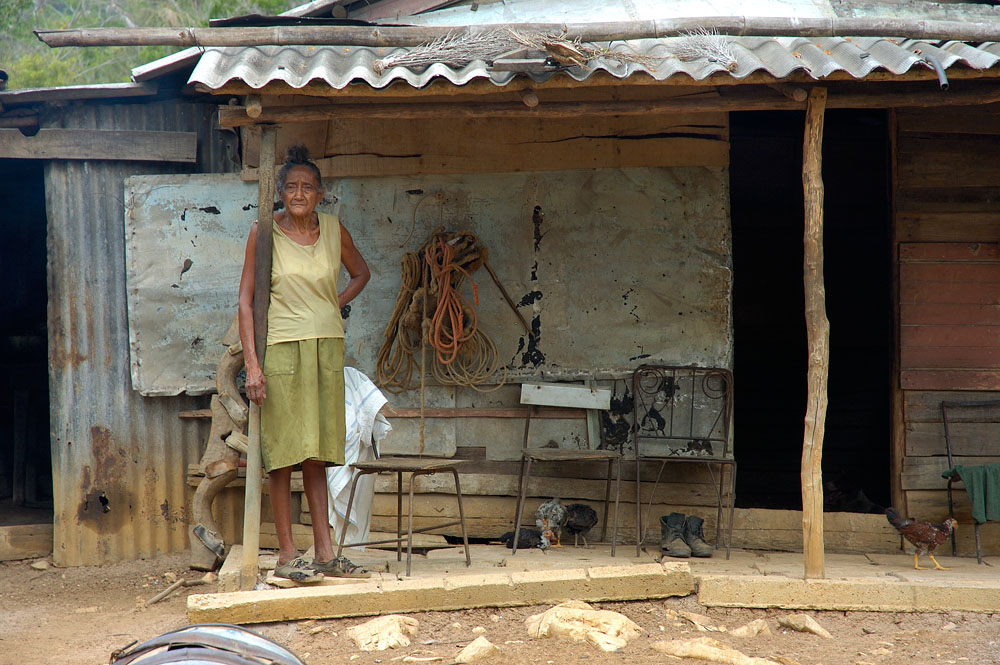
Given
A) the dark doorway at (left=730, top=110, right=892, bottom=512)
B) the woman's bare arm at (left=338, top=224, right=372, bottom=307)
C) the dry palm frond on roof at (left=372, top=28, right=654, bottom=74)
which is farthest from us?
the dark doorway at (left=730, top=110, right=892, bottom=512)

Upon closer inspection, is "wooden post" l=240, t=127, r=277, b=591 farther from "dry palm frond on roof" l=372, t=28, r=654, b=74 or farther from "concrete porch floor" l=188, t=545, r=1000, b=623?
"dry palm frond on roof" l=372, t=28, r=654, b=74

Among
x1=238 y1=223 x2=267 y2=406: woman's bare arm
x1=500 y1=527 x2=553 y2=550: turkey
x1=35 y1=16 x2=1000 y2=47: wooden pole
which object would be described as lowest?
x1=500 y1=527 x2=553 y2=550: turkey

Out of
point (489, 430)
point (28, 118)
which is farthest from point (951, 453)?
point (28, 118)

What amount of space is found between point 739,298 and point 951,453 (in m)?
3.13

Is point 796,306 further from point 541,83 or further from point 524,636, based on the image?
point 524,636

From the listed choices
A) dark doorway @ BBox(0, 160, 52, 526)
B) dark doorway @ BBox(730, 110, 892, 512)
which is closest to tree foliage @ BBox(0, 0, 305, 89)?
dark doorway @ BBox(0, 160, 52, 526)

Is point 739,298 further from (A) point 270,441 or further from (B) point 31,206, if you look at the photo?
(B) point 31,206

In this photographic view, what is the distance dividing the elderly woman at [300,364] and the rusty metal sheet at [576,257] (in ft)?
4.43

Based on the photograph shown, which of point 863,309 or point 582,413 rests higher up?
point 863,309

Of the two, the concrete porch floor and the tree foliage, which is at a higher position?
the tree foliage

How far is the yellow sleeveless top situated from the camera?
16.1 feet

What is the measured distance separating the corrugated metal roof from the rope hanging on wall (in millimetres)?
1552

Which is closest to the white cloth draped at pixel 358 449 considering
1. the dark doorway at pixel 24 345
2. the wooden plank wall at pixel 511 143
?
the wooden plank wall at pixel 511 143

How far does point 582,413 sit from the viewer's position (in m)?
6.34
